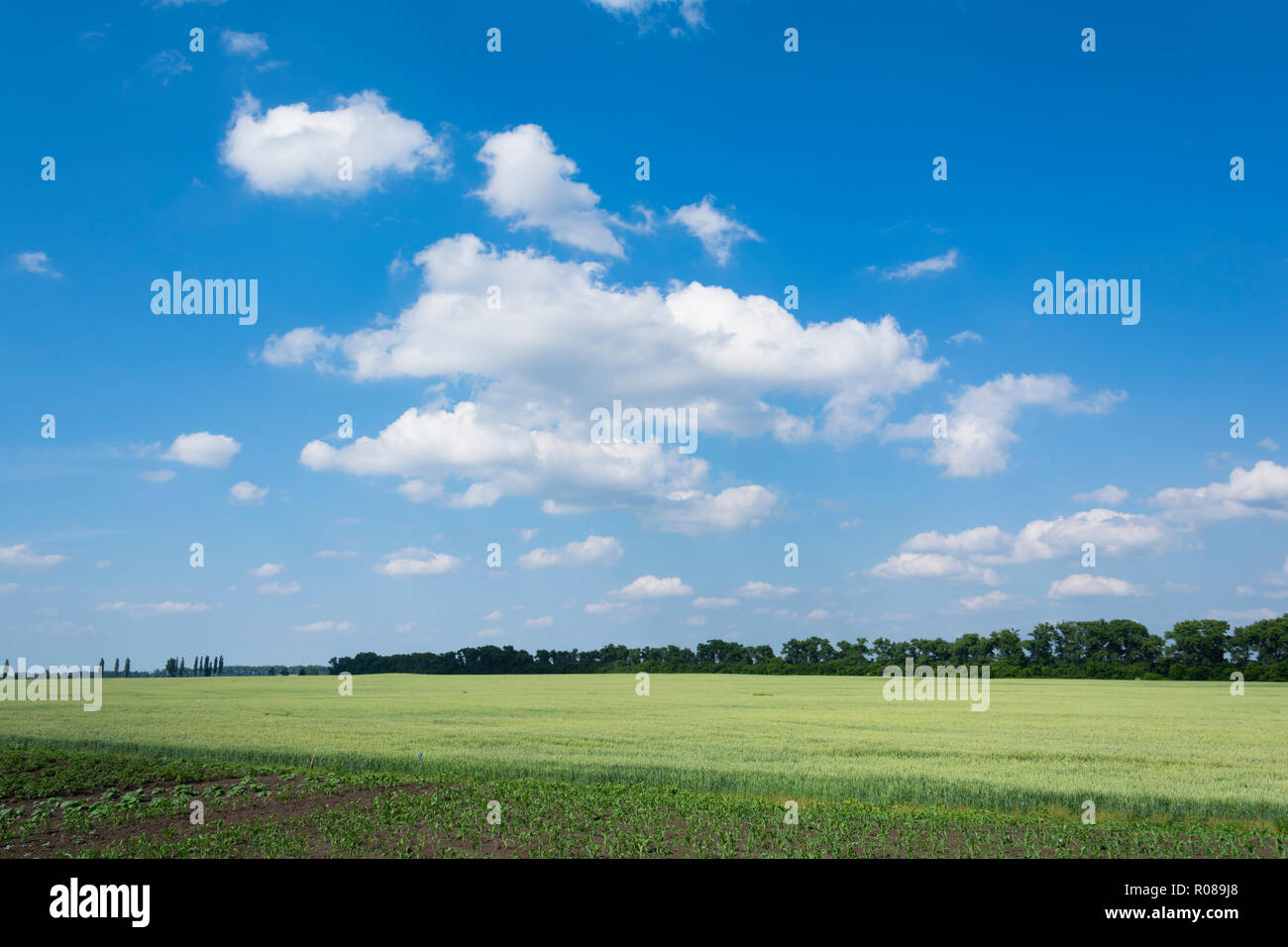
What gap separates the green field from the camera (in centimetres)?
1844

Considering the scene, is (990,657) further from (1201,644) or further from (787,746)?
(787,746)

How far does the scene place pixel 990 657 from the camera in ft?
417

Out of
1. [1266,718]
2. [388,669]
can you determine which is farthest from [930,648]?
[388,669]

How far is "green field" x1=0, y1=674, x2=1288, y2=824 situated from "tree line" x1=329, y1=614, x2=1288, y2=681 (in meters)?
72.3

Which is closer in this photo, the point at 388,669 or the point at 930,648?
the point at 930,648

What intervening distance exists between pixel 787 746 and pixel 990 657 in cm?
11517

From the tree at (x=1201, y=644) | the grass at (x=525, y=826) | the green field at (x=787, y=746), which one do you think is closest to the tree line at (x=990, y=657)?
the tree at (x=1201, y=644)

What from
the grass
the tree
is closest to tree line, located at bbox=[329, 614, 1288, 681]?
the tree

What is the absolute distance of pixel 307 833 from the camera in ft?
47.3

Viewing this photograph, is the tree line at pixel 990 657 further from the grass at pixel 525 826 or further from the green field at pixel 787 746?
the grass at pixel 525 826

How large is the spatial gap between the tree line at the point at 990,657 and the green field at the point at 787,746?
72275 millimetres

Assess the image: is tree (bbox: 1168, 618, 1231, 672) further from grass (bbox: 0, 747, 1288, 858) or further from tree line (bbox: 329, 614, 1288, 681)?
grass (bbox: 0, 747, 1288, 858)
